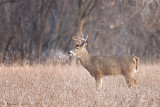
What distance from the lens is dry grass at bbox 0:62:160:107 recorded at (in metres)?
6.00

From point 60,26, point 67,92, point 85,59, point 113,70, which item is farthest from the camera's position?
point 60,26

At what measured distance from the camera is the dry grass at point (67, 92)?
6.00 meters

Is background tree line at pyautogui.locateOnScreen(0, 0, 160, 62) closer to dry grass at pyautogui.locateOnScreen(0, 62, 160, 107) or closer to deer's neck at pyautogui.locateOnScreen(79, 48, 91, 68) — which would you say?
deer's neck at pyautogui.locateOnScreen(79, 48, 91, 68)

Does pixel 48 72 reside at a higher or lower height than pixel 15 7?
lower

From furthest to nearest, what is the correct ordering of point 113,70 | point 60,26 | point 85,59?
point 60,26 < point 85,59 < point 113,70

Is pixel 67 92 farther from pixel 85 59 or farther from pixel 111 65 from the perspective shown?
pixel 85 59

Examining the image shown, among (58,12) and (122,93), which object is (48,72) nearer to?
Answer: (122,93)

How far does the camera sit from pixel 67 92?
713cm

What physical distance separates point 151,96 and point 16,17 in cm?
1674


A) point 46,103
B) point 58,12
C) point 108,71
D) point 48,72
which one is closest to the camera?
point 46,103

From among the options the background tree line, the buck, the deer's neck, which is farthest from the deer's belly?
the background tree line

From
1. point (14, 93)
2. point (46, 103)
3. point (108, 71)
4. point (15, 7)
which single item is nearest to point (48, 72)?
Result: point (108, 71)

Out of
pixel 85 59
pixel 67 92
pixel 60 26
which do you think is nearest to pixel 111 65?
pixel 85 59

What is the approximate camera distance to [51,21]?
27.2 metres
